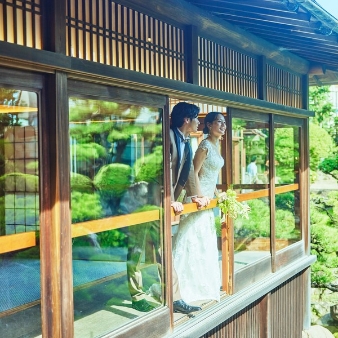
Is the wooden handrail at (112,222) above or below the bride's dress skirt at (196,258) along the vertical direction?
above

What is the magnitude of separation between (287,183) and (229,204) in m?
2.39

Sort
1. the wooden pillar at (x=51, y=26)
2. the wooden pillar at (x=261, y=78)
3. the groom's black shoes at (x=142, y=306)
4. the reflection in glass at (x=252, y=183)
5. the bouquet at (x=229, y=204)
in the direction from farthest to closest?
the wooden pillar at (x=261, y=78)
the reflection in glass at (x=252, y=183)
the bouquet at (x=229, y=204)
the groom's black shoes at (x=142, y=306)
the wooden pillar at (x=51, y=26)

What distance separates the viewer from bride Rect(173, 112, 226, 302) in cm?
535

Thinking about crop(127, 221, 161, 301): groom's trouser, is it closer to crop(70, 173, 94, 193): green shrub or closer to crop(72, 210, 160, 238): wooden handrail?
crop(72, 210, 160, 238): wooden handrail

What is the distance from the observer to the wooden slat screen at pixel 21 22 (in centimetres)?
303

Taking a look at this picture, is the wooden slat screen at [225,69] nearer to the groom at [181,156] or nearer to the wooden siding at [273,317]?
the groom at [181,156]

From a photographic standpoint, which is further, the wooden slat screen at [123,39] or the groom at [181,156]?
the groom at [181,156]

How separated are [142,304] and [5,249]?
1642 mm

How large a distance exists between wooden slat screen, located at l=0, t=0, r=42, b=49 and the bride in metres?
2.47

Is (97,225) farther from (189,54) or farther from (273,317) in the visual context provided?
(273,317)

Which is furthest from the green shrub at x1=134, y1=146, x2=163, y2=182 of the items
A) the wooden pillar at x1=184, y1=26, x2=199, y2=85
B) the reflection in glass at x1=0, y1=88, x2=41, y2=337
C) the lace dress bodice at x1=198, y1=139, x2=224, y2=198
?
the reflection in glass at x1=0, y1=88, x2=41, y2=337

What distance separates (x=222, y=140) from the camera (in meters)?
5.86

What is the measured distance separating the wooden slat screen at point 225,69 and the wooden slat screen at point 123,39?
435 mm

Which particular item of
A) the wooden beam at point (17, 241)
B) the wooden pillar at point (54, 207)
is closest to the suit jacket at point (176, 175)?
the wooden pillar at point (54, 207)
